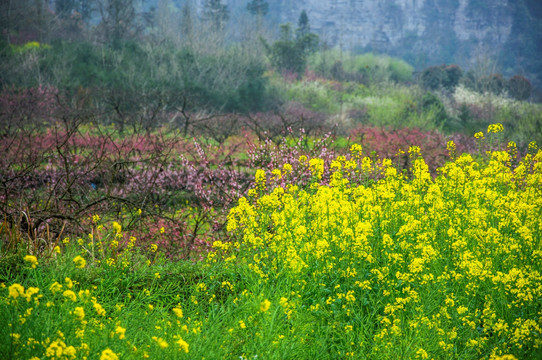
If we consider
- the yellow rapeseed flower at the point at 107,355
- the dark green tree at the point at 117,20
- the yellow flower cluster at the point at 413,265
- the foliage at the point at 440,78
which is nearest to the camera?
the yellow rapeseed flower at the point at 107,355

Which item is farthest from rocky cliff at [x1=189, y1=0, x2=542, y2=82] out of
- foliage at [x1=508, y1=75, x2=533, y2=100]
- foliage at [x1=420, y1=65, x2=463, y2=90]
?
foliage at [x1=420, y1=65, x2=463, y2=90]

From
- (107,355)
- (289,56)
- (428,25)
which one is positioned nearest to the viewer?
(107,355)

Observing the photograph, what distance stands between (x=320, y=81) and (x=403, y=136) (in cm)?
1742

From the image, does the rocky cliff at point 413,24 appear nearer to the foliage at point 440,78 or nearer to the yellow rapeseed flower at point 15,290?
the foliage at point 440,78

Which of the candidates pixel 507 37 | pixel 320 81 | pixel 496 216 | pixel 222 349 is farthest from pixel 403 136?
pixel 507 37

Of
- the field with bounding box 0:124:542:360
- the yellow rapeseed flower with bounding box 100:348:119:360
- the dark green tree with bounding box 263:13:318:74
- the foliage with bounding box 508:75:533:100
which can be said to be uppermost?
the yellow rapeseed flower with bounding box 100:348:119:360

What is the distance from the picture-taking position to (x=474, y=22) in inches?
2896

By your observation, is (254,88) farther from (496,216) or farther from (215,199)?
(496,216)

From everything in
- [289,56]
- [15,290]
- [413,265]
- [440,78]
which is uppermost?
[15,290]

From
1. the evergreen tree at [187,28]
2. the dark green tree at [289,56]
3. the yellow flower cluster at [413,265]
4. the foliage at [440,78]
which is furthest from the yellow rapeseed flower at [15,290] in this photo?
the foliage at [440,78]

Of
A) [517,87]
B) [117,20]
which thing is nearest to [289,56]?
[117,20]

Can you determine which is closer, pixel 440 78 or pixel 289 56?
pixel 440 78

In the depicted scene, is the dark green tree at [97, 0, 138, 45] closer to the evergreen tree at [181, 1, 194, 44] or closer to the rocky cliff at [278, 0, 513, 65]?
the evergreen tree at [181, 1, 194, 44]

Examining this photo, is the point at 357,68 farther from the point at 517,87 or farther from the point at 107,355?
the point at 107,355
